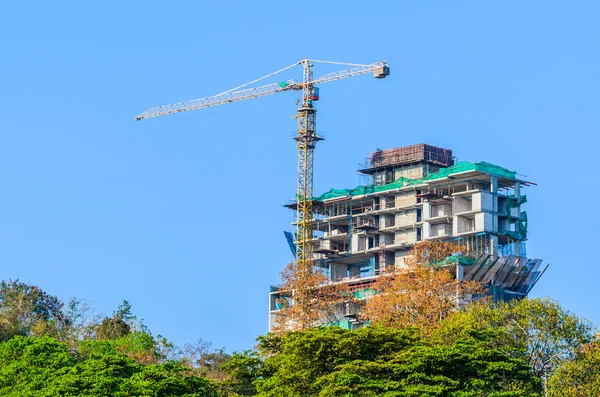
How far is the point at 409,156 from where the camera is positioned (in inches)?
6102

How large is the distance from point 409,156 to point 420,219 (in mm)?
7530

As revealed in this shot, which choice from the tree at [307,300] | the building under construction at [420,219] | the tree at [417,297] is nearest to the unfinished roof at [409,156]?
the building under construction at [420,219]

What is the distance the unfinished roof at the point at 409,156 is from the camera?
505 feet

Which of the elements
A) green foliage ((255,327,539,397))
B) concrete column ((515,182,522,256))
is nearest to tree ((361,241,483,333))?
green foliage ((255,327,539,397))

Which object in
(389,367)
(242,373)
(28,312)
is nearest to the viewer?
(389,367)

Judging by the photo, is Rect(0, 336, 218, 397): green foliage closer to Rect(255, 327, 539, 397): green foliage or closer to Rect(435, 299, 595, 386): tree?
Rect(255, 327, 539, 397): green foliage

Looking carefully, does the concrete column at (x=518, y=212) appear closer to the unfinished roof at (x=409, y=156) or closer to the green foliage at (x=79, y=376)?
the unfinished roof at (x=409, y=156)

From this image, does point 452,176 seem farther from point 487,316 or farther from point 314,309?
point 487,316

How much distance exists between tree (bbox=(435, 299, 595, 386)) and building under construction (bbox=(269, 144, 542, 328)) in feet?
152

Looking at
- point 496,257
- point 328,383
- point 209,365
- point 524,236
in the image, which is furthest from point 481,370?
point 524,236

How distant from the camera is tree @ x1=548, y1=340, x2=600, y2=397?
8100 cm

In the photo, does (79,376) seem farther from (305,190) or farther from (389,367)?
(305,190)

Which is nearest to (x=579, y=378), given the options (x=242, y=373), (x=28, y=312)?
(x=242, y=373)

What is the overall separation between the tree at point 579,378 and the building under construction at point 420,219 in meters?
54.4
